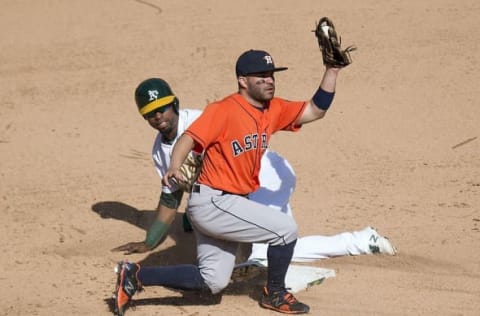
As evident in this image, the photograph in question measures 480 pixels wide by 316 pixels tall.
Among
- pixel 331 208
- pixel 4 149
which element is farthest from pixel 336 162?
pixel 4 149

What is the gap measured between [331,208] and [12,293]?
3.00 metres

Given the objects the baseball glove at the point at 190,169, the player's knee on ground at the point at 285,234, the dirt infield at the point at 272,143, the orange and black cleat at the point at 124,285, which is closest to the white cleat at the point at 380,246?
the dirt infield at the point at 272,143

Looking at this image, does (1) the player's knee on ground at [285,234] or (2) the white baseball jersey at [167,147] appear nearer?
(1) the player's knee on ground at [285,234]

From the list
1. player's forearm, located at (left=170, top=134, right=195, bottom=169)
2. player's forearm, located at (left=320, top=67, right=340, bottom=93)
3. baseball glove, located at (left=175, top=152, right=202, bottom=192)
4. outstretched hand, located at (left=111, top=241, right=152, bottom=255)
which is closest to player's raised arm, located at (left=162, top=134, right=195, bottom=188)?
player's forearm, located at (left=170, top=134, right=195, bottom=169)

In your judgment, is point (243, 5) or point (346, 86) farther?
point (243, 5)

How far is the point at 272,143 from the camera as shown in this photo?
10.7 m

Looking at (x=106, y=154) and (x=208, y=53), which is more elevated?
(x=208, y=53)

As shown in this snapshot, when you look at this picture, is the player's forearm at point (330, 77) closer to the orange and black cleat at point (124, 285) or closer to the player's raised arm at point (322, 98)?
the player's raised arm at point (322, 98)

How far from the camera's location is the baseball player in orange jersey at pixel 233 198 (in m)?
6.78

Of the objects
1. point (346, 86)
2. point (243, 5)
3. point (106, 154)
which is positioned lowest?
point (106, 154)

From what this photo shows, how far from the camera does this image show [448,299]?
281 inches

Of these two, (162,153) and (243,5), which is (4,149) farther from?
(243,5)

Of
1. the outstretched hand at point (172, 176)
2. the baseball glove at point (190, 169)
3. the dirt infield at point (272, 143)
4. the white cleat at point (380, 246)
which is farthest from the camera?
the white cleat at point (380, 246)

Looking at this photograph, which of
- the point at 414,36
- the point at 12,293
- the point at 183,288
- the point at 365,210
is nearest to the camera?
the point at 183,288
